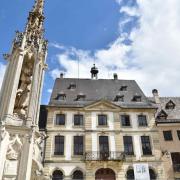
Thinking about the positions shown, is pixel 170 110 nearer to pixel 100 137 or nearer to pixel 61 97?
pixel 100 137

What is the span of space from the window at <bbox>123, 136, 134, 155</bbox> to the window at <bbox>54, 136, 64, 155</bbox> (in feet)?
23.2

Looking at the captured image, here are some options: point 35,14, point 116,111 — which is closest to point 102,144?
point 116,111

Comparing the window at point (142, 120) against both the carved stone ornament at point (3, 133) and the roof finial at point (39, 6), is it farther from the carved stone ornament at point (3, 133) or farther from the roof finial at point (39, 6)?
the carved stone ornament at point (3, 133)

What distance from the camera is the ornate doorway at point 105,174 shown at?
25.0 m

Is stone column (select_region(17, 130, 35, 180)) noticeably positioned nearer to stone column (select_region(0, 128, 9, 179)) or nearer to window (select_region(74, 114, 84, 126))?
stone column (select_region(0, 128, 9, 179))

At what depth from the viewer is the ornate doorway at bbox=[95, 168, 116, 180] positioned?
82.2ft

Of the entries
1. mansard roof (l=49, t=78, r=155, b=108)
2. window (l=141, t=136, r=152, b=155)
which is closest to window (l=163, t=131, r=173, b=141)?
window (l=141, t=136, r=152, b=155)

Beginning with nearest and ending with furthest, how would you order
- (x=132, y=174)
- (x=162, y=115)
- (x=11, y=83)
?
(x=11, y=83)
(x=132, y=174)
(x=162, y=115)

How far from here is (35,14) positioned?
29.2ft

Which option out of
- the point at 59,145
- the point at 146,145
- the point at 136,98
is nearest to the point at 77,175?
the point at 59,145

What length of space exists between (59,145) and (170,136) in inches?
506

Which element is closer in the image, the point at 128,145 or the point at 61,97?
the point at 128,145

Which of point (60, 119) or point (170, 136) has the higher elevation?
point (60, 119)

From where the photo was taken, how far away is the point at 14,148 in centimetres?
559
